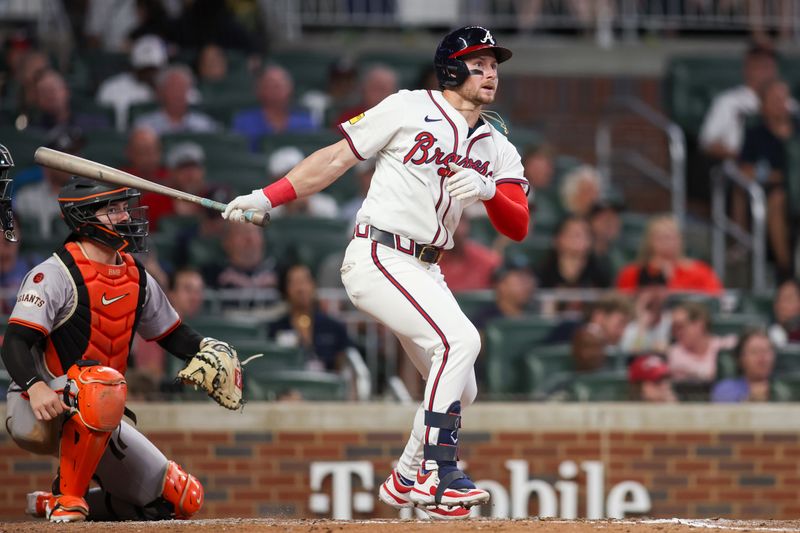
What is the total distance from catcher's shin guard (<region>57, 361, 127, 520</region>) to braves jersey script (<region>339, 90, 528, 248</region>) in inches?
46.8

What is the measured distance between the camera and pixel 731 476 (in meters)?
8.43

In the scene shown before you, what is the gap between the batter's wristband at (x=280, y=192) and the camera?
18.2 ft

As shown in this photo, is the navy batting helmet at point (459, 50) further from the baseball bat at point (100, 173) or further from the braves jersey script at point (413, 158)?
the baseball bat at point (100, 173)

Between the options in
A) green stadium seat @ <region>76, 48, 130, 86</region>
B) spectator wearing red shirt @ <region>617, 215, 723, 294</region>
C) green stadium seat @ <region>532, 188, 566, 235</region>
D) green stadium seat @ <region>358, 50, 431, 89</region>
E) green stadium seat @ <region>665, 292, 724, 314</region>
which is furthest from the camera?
green stadium seat @ <region>76, 48, 130, 86</region>

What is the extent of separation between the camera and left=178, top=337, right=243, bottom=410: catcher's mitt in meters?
5.88

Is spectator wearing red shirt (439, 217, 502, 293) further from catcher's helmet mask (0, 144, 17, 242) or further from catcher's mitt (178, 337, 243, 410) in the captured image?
catcher's helmet mask (0, 144, 17, 242)

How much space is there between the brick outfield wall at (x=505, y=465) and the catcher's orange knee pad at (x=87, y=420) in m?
2.42

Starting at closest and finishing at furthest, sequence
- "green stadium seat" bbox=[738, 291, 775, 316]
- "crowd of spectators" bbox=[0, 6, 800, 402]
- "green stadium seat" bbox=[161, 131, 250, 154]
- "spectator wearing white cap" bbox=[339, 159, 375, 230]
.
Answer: "crowd of spectators" bbox=[0, 6, 800, 402] → "green stadium seat" bbox=[738, 291, 775, 316] → "spectator wearing white cap" bbox=[339, 159, 375, 230] → "green stadium seat" bbox=[161, 131, 250, 154]

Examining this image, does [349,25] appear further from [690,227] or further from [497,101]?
[690,227]

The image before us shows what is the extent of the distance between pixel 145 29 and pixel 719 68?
475 centimetres

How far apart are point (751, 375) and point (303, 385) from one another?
105 inches

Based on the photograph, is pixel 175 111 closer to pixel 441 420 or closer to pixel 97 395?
pixel 97 395

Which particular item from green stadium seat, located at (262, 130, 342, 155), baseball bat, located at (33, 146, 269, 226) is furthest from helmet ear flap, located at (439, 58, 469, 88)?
green stadium seat, located at (262, 130, 342, 155)

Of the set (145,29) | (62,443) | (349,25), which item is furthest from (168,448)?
(349,25)
